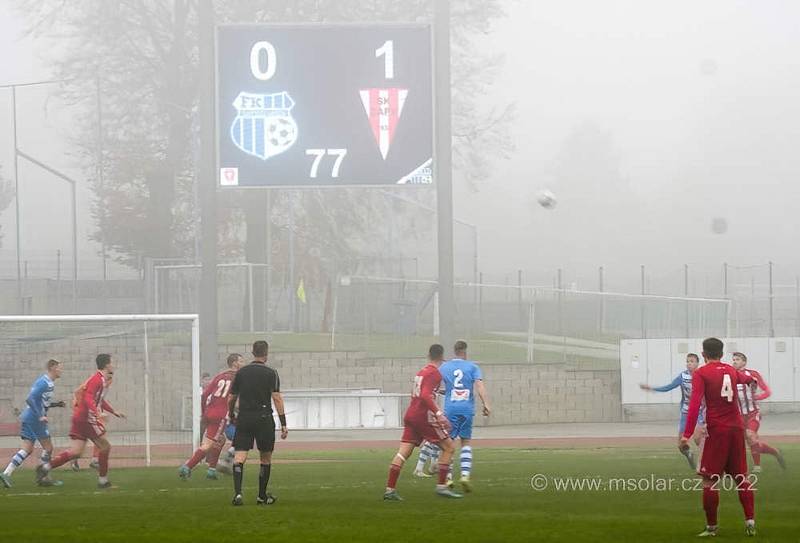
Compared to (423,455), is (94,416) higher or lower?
higher

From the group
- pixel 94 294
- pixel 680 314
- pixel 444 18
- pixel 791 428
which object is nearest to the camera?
pixel 444 18

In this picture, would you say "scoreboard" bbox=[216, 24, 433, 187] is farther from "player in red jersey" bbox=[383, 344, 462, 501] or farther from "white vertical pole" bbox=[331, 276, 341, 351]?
"player in red jersey" bbox=[383, 344, 462, 501]

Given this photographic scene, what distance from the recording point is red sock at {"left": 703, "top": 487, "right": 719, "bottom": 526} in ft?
34.9

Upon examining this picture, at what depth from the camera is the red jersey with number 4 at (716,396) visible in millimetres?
10898

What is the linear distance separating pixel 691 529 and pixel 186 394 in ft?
41.2

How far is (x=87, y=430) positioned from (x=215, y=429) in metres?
1.77

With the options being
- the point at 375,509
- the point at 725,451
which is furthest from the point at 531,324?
the point at 725,451

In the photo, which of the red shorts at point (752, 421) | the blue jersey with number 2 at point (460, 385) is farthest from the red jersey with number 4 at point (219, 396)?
the red shorts at point (752, 421)

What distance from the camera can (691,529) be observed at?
36.9 ft

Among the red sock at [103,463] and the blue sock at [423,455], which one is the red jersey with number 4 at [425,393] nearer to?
the blue sock at [423,455]

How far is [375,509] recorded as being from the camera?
13.0 m

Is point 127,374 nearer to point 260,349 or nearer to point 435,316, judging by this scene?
point 260,349

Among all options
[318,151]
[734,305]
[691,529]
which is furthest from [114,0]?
[691,529]

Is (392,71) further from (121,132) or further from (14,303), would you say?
(121,132)
